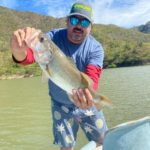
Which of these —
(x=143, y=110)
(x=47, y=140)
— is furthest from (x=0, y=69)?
(x=47, y=140)

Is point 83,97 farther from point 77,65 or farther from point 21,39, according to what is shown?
point 77,65

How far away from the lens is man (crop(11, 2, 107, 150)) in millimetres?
3709

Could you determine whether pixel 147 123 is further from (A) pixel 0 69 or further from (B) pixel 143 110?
(A) pixel 0 69

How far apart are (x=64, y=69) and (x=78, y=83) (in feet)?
0.57

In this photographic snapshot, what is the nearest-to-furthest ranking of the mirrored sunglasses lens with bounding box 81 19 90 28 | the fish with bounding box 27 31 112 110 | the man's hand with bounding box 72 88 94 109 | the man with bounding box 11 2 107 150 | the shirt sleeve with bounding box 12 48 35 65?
the fish with bounding box 27 31 112 110
the man's hand with bounding box 72 88 94 109
the man with bounding box 11 2 107 150
the shirt sleeve with bounding box 12 48 35 65
the mirrored sunglasses lens with bounding box 81 19 90 28

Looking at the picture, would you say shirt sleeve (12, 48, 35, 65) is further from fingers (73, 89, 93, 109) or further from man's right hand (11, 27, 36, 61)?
fingers (73, 89, 93, 109)

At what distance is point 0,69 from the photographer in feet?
277

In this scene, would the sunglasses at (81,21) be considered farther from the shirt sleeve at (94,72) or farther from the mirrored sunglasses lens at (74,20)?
the shirt sleeve at (94,72)

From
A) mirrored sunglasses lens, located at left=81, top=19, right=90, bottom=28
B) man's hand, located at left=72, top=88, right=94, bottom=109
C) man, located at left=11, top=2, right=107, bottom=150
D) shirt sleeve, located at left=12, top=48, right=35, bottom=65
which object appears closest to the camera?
man's hand, located at left=72, top=88, right=94, bottom=109

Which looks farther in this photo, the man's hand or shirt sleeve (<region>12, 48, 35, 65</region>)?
shirt sleeve (<region>12, 48, 35, 65</region>)

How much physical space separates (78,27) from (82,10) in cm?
17

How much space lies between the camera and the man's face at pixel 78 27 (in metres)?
4.28

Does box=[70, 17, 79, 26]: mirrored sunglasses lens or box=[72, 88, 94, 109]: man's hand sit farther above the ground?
box=[70, 17, 79, 26]: mirrored sunglasses lens

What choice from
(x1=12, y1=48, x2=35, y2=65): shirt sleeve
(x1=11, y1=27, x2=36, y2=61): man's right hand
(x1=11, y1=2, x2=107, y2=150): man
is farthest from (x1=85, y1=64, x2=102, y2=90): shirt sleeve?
(x1=11, y1=27, x2=36, y2=61): man's right hand
